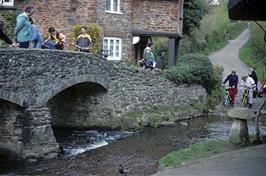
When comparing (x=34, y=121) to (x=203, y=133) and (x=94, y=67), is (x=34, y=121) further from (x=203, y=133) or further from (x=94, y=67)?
(x=203, y=133)

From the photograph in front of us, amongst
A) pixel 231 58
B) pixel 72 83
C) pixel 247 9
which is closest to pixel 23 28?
pixel 72 83

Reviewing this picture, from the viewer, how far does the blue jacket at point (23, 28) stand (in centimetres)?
1720

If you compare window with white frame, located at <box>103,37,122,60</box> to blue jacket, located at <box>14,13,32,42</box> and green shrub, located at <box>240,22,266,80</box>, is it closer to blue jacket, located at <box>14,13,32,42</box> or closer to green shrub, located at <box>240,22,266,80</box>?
blue jacket, located at <box>14,13,32,42</box>

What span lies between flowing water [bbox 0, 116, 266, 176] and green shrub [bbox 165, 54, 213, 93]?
265cm

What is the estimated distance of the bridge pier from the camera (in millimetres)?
16672

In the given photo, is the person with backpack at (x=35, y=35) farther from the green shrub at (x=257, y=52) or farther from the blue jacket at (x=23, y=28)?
the green shrub at (x=257, y=52)

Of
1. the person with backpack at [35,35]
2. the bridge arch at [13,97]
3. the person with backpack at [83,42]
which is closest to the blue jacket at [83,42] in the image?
the person with backpack at [83,42]

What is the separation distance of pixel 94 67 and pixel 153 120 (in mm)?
4083

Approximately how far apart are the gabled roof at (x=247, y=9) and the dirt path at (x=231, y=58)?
31689 millimetres

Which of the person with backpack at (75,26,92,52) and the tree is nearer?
the person with backpack at (75,26,92,52)

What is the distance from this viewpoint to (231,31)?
75812 mm

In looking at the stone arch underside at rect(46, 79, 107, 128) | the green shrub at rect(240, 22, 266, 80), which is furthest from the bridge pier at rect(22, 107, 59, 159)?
the green shrub at rect(240, 22, 266, 80)

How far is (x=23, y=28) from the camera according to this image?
1728 cm

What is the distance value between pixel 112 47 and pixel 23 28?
11901 mm
